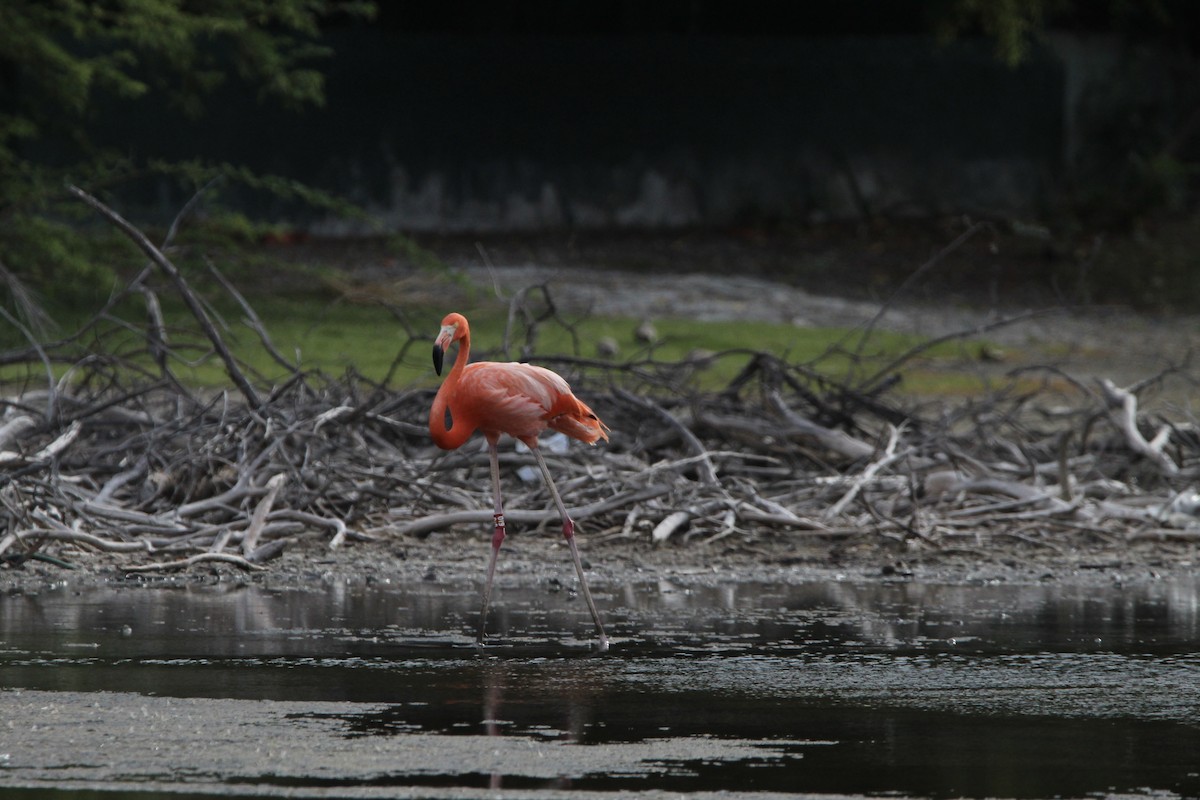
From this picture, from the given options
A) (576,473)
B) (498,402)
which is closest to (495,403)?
(498,402)

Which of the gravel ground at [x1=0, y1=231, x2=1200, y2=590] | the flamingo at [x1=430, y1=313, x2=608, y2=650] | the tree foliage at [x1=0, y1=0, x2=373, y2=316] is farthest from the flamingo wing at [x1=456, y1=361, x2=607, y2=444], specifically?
the tree foliage at [x1=0, y1=0, x2=373, y2=316]

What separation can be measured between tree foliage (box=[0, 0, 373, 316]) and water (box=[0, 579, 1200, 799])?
21.2 feet

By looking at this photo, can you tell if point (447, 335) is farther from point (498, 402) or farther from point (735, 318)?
point (735, 318)

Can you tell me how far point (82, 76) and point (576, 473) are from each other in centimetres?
804

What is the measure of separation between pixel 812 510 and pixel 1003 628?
2.46 meters

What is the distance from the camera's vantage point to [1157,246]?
21.7 metres

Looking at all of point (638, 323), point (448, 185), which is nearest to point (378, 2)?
point (448, 185)

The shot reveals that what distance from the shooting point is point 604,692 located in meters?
5.70

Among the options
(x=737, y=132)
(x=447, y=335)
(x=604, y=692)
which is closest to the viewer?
(x=604, y=692)

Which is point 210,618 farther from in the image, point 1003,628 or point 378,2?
point 378,2

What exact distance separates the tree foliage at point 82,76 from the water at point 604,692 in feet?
21.2

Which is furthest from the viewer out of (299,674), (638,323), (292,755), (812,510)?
(638,323)

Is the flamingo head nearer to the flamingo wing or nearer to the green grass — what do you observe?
the flamingo wing

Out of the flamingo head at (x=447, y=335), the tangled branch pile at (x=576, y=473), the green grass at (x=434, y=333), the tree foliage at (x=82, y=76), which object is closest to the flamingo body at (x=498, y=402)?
the flamingo head at (x=447, y=335)
